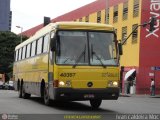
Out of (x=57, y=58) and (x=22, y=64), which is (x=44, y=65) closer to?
(x=57, y=58)

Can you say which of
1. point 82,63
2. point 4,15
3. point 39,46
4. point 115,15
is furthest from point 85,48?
point 4,15

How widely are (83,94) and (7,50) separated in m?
78.9

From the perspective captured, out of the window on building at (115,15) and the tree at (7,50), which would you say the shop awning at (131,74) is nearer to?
the window on building at (115,15)

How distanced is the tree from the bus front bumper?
7311 centimetres

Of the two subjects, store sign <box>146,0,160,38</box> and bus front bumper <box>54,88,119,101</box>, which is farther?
store sign <box>146,0,160,38</box>

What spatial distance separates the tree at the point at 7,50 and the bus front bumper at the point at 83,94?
73.1 metres

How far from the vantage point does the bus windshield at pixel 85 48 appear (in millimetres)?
18281

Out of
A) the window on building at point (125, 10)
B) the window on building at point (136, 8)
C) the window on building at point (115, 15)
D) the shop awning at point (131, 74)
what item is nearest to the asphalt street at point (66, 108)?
the shop awning at point (131, 74)

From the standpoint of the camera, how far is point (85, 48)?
1848 cm

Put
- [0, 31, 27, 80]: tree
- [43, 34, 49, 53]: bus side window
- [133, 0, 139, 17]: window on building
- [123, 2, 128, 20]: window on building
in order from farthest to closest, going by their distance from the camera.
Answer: [0, 31, 27, 80]: tree < [123, 2, 128, 20]: window on building < [133, 0, 139, 17]: window on building < [43, 34, 49, 53]: bus side window

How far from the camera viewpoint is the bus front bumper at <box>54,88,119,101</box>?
58.9 ft

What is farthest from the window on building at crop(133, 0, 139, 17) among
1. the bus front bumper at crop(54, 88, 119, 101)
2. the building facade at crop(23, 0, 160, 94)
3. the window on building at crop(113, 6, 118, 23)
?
the bus front bumper at crop(54, 88, 119, 101)

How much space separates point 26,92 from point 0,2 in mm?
172401

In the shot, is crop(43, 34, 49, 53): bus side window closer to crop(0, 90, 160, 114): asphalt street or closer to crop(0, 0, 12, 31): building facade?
crop(0, 90, 160, 114): asphalt street
